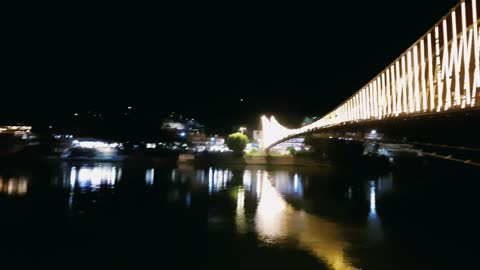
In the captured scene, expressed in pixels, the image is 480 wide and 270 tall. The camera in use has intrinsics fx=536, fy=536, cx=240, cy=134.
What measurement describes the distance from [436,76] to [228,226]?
6.33 m

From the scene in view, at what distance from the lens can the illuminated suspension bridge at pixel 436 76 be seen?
10.4 m

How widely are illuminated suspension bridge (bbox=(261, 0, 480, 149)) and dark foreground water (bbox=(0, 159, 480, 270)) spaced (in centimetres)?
271

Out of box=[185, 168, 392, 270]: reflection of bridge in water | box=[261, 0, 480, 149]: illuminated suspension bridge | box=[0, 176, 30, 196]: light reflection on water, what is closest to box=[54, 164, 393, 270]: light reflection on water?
box=[185, 168, 392, 270]: reflection of bridge in water

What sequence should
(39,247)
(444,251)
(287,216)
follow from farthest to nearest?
(287,216)
(444,251)
(39,247)

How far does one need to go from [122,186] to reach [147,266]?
1179 centimetres

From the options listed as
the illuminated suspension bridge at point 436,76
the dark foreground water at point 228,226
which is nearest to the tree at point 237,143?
the illuminated suspension bridge at point 436,76

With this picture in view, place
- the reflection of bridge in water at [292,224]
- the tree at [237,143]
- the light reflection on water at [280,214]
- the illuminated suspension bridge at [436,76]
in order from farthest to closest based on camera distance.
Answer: the tree at [237,143] < the illuminated suspension bridge at [436,76] < the light reflection on water at [280,214] < the reflection of bridge in water at [292,224]

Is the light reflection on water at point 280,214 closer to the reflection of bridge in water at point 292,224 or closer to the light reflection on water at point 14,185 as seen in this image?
the reflection of bridge in water at point 292,224

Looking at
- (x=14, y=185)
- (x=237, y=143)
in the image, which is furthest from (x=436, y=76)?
(x=237, y=143)

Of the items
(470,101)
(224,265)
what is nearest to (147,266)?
(224,265)

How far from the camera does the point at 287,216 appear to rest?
13.4 meters

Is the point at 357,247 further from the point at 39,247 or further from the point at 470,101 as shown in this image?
the point at 39,247

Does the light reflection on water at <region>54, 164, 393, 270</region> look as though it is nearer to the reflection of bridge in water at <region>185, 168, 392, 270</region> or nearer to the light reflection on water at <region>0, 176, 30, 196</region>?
the reflection of bridge in water at <region>185, 168, 392, 270</region>

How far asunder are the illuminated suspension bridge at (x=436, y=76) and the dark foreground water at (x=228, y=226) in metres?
2.71
